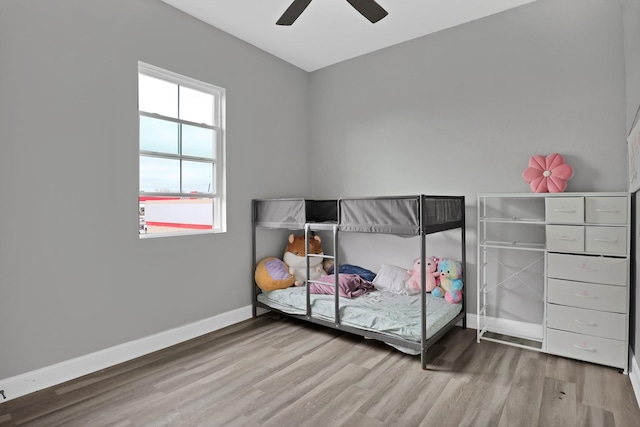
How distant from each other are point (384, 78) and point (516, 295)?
8.00 feet

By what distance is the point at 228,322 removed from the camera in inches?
129

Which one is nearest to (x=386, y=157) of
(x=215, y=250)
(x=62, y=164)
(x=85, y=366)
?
(x=215, y=250)

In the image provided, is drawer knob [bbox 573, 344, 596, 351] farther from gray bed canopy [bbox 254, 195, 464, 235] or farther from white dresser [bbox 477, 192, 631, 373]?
gray bed canopy [bbox 254, 195, 464, 235]

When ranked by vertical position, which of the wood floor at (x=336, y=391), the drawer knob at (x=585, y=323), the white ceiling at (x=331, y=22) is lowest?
the wood floor at (x=336, y=391)

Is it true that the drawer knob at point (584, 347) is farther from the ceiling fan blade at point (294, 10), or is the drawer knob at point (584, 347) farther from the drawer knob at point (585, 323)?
the ceiling fan blade at point (294, 10)

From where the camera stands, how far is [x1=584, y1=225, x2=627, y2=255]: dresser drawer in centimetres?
227

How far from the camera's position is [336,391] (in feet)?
6.99

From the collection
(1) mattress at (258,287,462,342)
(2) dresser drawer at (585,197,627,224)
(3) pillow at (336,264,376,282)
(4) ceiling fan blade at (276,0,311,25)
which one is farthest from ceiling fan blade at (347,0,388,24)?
(3) pillow at (336,264,376,282)

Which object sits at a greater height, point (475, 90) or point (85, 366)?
point (475, 90)

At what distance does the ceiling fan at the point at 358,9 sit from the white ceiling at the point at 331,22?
20.1 inches

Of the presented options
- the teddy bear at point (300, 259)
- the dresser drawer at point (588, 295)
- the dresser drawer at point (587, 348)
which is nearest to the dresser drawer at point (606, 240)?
the dresser drawer at point (588, 295)

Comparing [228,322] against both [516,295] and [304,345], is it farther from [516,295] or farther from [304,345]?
[516,295]

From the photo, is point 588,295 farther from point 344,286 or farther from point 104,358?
point 104,358

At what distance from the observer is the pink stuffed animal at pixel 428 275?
317 cm
